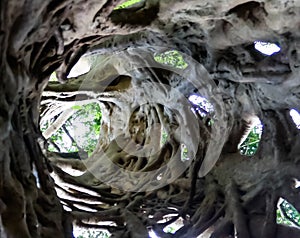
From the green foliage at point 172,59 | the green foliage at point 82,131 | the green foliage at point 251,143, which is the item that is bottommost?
the green foliage at point 82,131

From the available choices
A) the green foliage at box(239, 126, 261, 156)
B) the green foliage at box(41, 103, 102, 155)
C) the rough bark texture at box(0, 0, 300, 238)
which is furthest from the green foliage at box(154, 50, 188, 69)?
the green foliage at box(41, 103, 102, 155)

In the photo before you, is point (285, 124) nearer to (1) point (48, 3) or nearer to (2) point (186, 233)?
(2) point (186, 233)

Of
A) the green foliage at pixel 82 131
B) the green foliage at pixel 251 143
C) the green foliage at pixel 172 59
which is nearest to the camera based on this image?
the green foliage at pixel 172 59

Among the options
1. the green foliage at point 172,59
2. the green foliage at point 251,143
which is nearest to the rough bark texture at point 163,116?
the green foliage at point 172,59

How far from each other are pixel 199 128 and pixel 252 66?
1.57 feet

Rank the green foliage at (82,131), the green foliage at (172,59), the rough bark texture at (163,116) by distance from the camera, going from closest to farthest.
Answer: the rough bark texture at (163,116) → the green foliage at (172,59) → the green foliage at (82,131)

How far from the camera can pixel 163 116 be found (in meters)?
2.47

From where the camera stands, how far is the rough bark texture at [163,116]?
1.25 meters

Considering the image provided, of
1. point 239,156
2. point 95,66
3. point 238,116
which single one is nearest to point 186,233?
point 239,156

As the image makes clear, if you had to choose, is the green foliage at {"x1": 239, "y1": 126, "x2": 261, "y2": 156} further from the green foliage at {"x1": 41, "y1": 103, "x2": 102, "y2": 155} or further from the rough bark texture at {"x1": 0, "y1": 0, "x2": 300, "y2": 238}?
the green foliage at {"x1": 41, "y1": 103, "x2": 102, "y2": 155}

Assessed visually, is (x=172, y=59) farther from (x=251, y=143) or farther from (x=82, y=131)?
(x=82, y=131)

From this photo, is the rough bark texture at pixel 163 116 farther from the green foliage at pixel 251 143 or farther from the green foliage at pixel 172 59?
the green foliage at pixel 251 143

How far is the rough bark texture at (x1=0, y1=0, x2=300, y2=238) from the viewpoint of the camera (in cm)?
125

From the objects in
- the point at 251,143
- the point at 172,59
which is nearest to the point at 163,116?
the point at 172,59
